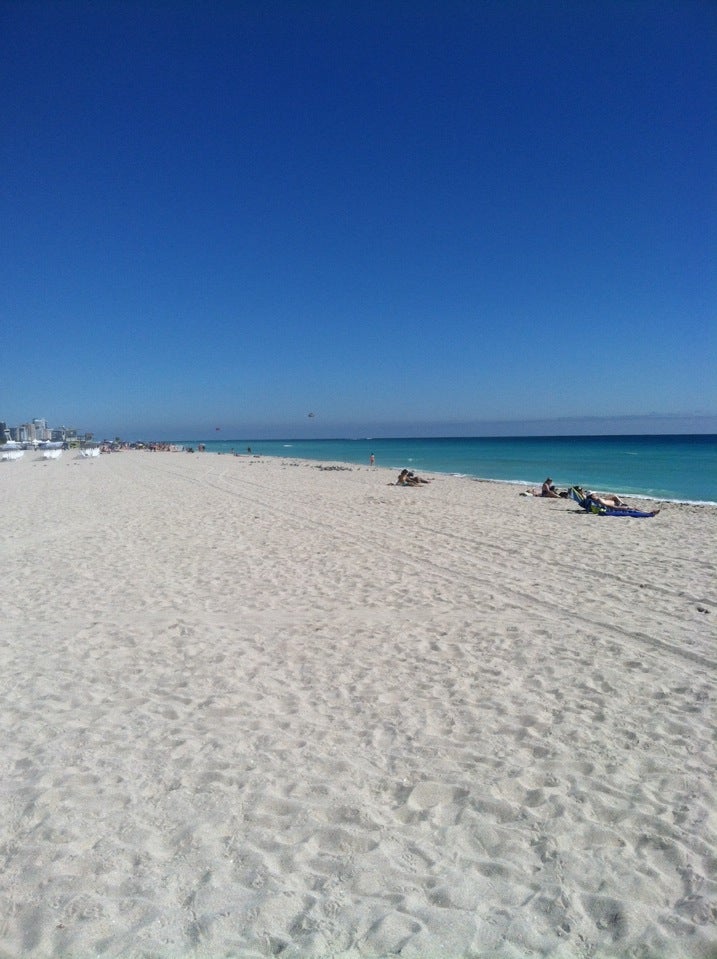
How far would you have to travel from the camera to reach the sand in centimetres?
249

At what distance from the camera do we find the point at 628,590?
23.7 ft

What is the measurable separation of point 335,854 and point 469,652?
2.74m

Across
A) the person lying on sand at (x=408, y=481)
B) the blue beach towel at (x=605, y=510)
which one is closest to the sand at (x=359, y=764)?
the blue beach towel at (x=605, y=510)

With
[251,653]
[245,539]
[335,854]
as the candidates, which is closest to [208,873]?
[335,854]

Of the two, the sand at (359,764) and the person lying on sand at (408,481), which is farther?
the person lying on sand at (408,481)

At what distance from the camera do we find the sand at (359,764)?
249 cm

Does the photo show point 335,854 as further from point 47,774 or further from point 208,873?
point 47,774

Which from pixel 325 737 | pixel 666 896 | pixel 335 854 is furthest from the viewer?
pixel 325 737

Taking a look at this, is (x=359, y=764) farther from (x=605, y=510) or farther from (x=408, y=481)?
(x=408, y=481)

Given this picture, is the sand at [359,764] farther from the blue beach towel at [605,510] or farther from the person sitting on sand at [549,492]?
the person sitting on sand at [549,492]

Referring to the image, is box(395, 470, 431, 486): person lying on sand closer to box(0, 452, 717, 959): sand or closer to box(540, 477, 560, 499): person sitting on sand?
box(540, 477, 560, 499): person sitting on sand

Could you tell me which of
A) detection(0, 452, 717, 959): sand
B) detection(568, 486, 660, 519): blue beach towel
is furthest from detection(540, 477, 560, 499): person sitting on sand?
detection(0, 452, 717, 959): sand

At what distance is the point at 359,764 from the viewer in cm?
357

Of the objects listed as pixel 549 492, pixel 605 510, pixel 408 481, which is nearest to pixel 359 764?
pixel 605 510
